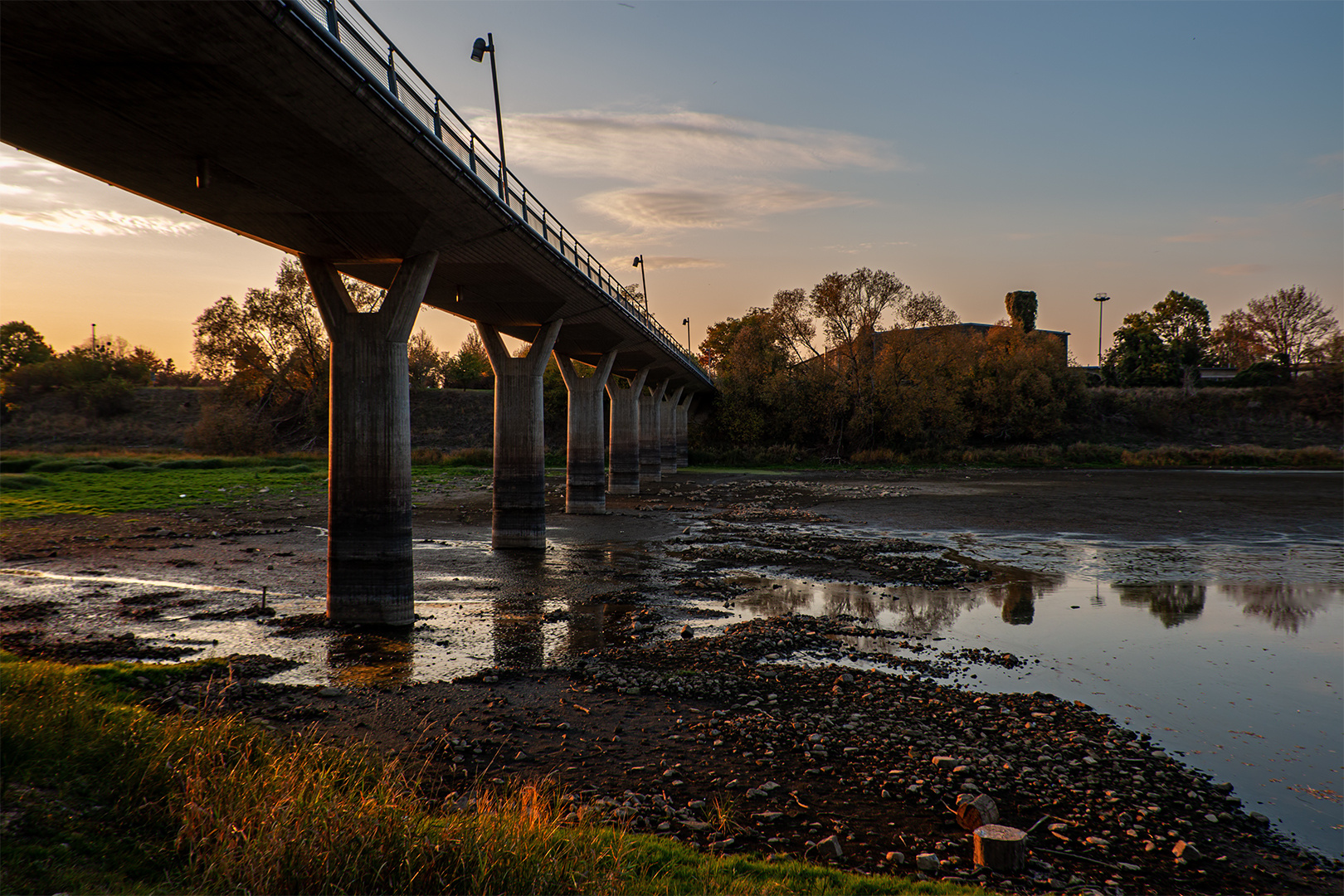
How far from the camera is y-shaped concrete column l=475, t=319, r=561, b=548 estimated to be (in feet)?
89.5

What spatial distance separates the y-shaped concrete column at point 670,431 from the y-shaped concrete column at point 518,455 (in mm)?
44867

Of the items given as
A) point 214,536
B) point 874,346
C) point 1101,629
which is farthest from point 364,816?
point 874,346

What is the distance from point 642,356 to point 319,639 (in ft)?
124

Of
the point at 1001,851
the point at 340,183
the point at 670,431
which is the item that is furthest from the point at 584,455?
the point at 670,431

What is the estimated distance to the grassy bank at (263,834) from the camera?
526cm

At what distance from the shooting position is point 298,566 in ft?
75.3

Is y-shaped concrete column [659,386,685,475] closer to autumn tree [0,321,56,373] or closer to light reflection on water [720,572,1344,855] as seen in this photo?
light reflection on water [720,572,1344,855]

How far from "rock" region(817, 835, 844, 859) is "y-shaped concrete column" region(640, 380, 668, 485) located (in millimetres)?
54022

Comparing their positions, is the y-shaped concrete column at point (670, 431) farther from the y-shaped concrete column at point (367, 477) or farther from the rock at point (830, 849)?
the rock at point (830, 849)

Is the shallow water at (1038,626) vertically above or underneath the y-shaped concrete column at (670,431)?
underneath

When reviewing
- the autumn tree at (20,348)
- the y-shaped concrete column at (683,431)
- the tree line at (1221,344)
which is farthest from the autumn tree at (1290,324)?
the autumn tree at (20,348)

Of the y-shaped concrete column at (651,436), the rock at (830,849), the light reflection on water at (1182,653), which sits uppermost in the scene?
the y-shaped concrete column at (651,436)

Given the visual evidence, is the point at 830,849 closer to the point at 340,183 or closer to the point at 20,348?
the point at 340,183

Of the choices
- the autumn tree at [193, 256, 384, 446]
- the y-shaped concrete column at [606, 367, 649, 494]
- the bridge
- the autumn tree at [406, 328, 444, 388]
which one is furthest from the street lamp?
the autumn tree at [406, 328, 444, 388]
